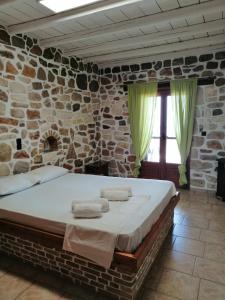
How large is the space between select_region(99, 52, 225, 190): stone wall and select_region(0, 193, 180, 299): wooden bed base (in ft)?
7.55

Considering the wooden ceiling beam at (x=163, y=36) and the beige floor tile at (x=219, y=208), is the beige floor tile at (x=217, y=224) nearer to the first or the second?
the beige floor tile at (x=219, y=208)

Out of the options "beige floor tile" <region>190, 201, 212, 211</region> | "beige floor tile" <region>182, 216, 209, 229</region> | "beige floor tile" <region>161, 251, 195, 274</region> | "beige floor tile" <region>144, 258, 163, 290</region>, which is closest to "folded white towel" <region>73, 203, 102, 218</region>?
"beige floor tile" <region>144, 258, 163, 290</region>

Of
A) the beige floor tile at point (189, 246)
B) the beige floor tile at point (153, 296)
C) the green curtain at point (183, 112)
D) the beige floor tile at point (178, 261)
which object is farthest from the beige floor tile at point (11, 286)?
the green curtain at point (183, 112)

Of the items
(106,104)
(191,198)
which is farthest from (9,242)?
(106,104)

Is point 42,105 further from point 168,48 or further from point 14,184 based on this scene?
point 168,48

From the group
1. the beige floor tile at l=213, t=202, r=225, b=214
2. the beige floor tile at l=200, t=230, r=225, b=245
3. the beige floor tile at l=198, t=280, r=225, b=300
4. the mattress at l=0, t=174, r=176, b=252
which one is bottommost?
the beige floor tile at l=198, t=280, r=225, b=300

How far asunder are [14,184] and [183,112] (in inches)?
127

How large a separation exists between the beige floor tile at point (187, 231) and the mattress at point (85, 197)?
477mm

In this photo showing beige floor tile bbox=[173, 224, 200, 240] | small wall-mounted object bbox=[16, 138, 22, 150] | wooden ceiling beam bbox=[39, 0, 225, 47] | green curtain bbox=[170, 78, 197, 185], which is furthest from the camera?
green curtain bbox=[170, 78, 197, 185]

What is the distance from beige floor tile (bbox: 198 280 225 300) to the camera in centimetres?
181

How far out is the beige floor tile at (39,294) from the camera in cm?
181

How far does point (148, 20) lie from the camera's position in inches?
101

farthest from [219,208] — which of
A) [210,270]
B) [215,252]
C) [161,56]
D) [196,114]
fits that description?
[161,56]

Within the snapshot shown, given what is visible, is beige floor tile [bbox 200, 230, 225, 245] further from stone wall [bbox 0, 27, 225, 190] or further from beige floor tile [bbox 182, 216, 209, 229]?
stone wall [bbox 0, 27, 225, 190]
